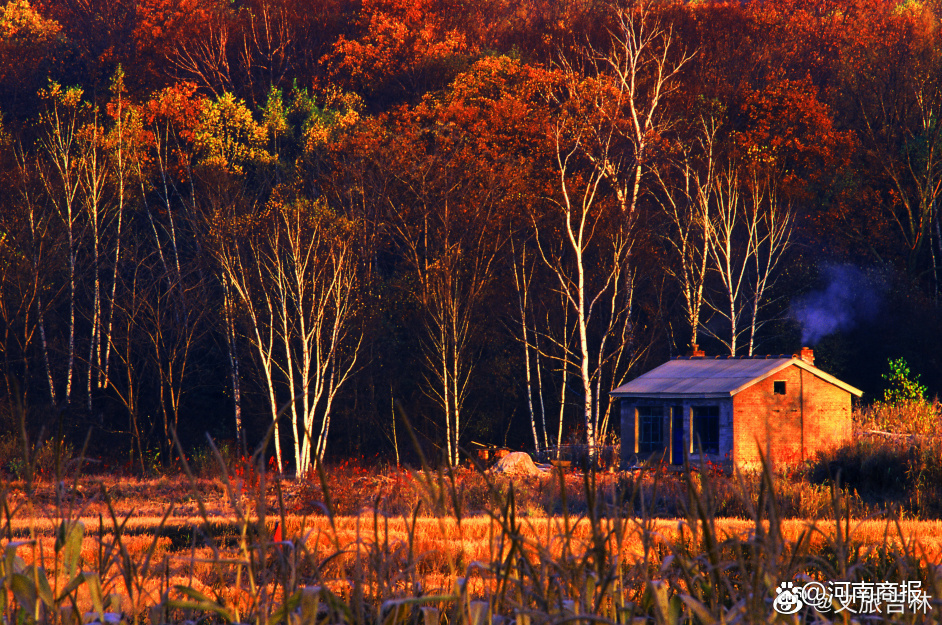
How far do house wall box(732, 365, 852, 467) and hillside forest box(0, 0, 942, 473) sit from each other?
20.0ft

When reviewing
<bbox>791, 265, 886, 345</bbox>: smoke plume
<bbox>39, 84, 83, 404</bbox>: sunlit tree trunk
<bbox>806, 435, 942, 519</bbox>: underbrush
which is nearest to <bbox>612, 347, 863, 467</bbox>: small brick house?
<bbox>806, 435, 942, 519</bbox>: underbrush

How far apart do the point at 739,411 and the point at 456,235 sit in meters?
13.1

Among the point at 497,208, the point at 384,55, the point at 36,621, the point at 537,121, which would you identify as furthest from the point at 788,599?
the point at 384,55

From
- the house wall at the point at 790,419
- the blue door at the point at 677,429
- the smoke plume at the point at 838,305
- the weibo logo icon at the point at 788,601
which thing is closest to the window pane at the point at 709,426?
the blue door at the point at 677,429

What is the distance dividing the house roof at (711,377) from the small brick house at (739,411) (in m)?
0.03

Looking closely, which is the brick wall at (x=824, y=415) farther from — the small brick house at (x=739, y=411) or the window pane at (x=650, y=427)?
the window pane at (x=650, y=427)

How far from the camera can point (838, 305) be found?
108ft

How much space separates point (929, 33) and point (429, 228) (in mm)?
24456

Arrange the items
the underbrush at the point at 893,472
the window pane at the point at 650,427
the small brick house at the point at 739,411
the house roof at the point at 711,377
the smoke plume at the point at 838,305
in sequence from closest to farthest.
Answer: the underbrush at the point at 893,472
the small brick house at the point at 739,411
the house roof at the point at 711,377
the window pane at the point at 650,427
the smoke plume at the point at 838,305

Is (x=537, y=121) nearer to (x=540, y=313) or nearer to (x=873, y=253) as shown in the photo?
(x=540, y=313)

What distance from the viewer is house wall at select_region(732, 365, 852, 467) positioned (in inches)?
938

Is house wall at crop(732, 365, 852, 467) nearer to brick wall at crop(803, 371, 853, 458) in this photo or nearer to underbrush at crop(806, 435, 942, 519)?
brick wall at crop(803, 371, 853, 458)

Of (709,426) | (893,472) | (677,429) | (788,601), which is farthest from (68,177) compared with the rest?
(788,601)

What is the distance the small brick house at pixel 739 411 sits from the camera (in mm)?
23812
